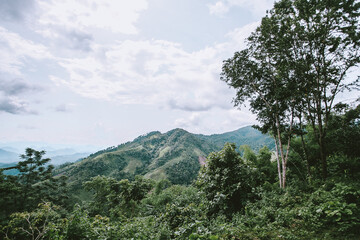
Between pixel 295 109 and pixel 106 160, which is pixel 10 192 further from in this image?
pixel 106 160

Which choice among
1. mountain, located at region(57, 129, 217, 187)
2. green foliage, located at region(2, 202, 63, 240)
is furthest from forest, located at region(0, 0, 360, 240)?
mountain, located at region(57, 129, 217, 187)

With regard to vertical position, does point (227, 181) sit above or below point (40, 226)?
above

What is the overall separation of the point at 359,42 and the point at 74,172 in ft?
397

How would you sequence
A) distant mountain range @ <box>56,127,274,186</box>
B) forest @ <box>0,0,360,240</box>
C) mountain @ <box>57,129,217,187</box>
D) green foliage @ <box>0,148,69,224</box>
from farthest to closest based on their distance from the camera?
mountain @ <box>57,129,217,187</box> → distant mountain range @ <box>56,127,274,186</box> → green foliage @ <box>0,148,69,224</box> → forest @ <box>0,0,360,240</box>

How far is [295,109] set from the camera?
12.6 meters

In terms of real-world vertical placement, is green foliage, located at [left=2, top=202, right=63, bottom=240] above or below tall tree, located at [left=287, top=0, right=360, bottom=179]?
below

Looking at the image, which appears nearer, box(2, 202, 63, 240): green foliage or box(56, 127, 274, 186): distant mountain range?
box(2, 202, 63, 240): green foliage

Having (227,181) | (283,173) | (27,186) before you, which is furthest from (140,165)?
(227,181)

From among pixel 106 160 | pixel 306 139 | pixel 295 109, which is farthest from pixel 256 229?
pixel 106 160

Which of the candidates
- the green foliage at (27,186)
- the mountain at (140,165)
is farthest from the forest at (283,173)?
the mountain at (140,165)

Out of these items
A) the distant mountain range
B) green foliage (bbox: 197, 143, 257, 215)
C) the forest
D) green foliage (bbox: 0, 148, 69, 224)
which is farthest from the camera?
the distant mountain range

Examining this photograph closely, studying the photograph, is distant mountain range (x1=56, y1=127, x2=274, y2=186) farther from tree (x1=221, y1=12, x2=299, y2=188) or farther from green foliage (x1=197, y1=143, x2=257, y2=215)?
green foliage (x1=197, y1=143, x2=257, y2=215)

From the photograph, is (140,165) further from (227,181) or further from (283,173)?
(227,181)

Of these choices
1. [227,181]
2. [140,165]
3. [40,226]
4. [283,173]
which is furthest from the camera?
[140,165]
